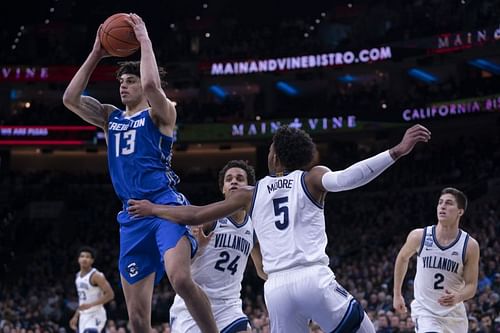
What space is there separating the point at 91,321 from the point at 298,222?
8.66m

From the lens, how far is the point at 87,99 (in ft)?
23.6

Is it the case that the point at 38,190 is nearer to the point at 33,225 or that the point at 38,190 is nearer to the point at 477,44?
the point at 33,225

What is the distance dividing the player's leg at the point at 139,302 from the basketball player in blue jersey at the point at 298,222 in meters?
0.83

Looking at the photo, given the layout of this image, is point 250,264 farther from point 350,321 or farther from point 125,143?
point 350,321

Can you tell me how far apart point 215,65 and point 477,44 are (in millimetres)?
9877

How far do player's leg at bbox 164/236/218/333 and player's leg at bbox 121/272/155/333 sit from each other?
0.37 meters

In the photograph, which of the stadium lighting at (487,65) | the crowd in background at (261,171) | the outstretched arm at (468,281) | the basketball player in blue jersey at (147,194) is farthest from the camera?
the stadium lighting at (487,65)

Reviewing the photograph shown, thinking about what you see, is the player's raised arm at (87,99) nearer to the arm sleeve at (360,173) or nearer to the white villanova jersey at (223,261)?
the white villanova jersey at (223,261)

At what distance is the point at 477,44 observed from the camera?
86.3ft

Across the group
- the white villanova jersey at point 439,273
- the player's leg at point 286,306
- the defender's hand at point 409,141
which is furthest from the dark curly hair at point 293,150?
the white villanova jersey at point 439,273

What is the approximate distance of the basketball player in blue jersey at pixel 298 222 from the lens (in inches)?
220

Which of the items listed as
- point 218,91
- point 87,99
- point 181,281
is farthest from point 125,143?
point 218,91

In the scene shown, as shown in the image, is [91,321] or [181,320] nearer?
[181,320]

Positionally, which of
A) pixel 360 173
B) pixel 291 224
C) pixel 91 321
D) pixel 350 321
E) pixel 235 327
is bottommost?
pixel 91 321
